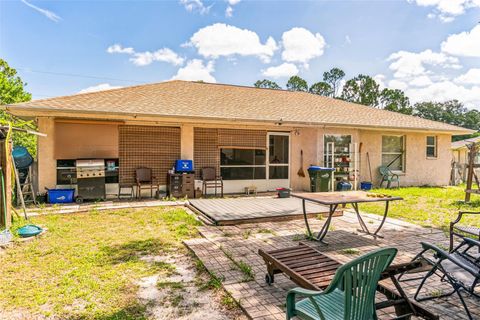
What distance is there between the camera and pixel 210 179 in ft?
33.6

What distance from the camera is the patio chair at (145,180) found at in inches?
372

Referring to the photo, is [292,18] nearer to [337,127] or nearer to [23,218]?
[337,127]

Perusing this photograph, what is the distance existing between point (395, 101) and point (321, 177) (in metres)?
40.8

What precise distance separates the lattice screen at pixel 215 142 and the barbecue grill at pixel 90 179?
305 centimetres

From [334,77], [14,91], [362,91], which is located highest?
[334,77]

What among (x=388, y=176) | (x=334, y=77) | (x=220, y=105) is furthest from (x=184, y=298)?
(x=334, y=77)

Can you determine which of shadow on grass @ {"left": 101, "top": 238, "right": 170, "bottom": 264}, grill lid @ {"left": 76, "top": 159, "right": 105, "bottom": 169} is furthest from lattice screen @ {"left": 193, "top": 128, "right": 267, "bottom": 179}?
shadow on grass @ {"left": 101, "top": 238, "right": 170, "bottom": 264}

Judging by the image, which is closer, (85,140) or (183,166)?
(85,140)

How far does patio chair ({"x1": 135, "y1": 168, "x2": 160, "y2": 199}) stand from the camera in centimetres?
945

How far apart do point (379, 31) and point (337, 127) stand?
392 cm

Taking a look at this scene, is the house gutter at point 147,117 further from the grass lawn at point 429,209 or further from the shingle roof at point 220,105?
the grass lawn at point 429,209

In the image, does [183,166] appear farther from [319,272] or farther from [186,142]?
[319,272]

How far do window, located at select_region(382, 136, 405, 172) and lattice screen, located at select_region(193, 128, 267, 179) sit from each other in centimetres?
598

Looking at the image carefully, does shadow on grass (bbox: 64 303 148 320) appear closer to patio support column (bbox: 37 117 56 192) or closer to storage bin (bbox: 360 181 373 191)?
patio support column (bbox: 37 117 56 192)
